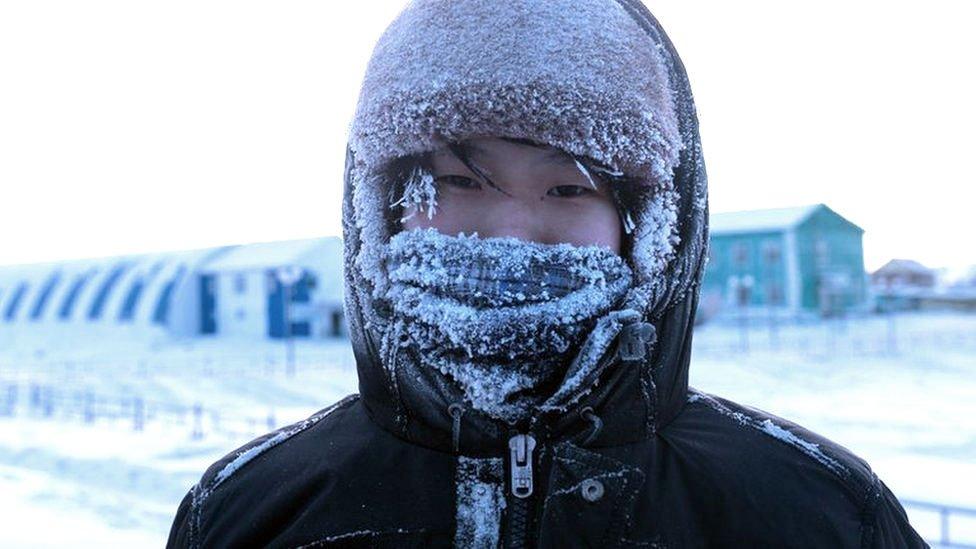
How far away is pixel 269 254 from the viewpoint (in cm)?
3616

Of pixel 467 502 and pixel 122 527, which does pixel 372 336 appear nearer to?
pixel 467 502

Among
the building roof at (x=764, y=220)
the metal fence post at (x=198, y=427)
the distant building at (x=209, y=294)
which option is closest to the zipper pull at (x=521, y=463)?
the metal fence post at (x=198, y=427)

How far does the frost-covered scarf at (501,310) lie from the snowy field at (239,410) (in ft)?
18.7

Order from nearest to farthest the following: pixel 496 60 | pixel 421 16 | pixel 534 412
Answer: pixel 534 412, pixel 496 60, pixel 421 16

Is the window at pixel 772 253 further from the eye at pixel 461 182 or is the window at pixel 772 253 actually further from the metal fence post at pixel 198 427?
the eye at pixel 461 182

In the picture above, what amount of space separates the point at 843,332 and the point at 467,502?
118 feet

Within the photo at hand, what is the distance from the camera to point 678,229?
1398 millimetres

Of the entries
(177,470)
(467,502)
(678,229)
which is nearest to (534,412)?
(467,502)

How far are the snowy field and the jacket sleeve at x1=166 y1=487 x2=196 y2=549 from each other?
17.2ft

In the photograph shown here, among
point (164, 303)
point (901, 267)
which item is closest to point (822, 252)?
point (901, 267)

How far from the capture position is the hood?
1.23m

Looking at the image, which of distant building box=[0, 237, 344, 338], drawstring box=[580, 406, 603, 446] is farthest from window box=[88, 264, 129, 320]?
drawstring box=[580, 406, 603, 446]

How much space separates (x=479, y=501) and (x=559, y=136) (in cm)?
61

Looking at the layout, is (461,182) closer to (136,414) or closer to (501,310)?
(501,310)
